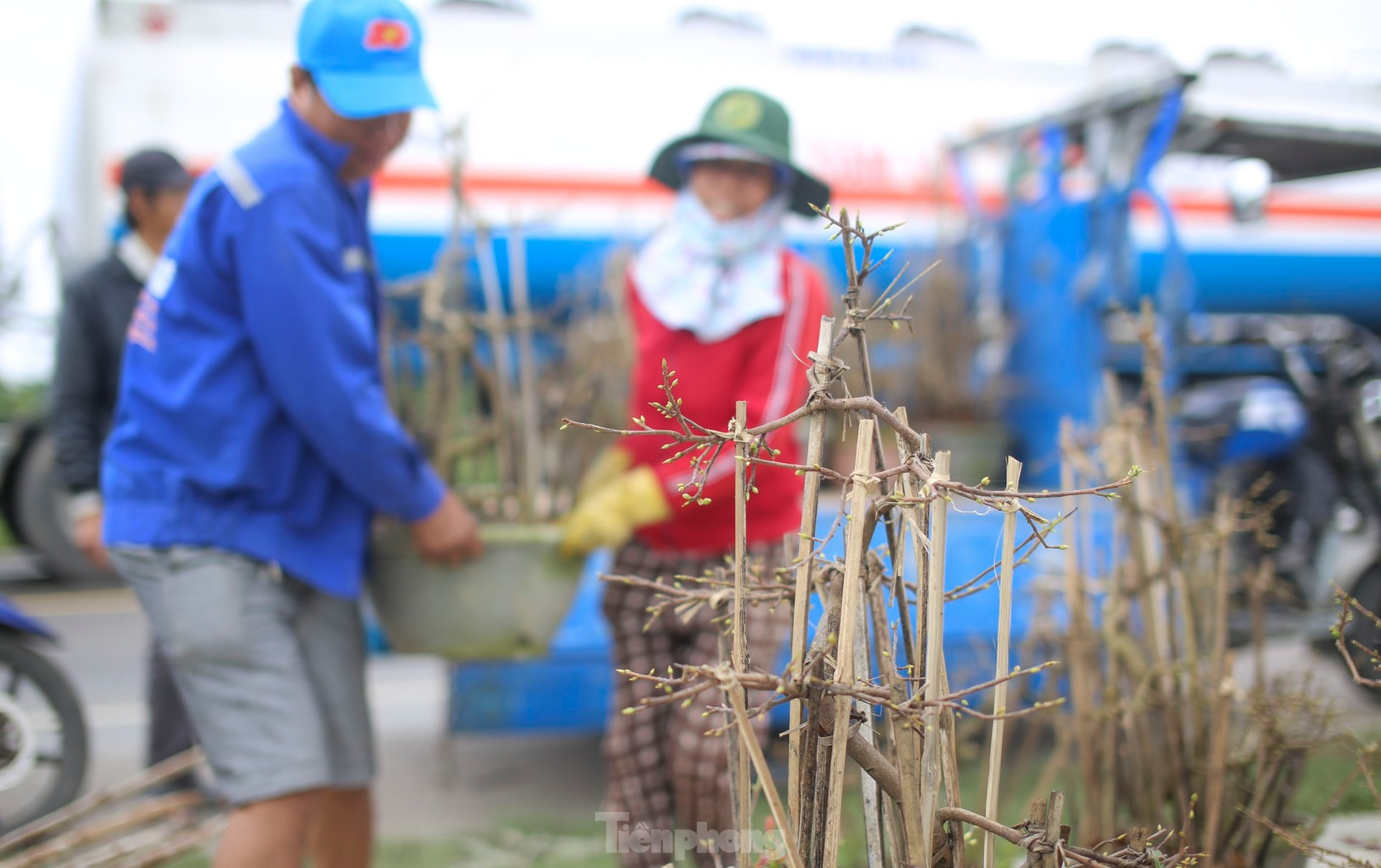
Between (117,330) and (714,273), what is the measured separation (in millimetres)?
1684

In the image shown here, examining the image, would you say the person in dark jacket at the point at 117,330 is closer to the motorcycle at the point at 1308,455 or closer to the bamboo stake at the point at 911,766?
the bamboo stake at the point at 911,766

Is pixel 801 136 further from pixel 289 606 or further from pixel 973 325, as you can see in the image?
pixel 289 606

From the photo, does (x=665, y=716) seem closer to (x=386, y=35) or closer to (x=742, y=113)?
(x=742, y=113)

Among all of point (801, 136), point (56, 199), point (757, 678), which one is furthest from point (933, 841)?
point (56, 199)

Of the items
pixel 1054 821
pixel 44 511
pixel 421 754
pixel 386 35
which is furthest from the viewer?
pixel 44 511

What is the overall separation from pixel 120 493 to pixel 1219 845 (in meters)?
1.76

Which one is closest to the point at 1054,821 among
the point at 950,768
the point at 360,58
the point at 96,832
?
the point at 950,768

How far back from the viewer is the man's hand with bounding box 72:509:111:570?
93.4 inches

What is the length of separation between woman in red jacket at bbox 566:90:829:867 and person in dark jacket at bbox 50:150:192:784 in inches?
53.3

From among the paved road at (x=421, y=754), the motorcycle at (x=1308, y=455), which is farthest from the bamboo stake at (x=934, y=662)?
the motorcycle at (x=1308, y=455)

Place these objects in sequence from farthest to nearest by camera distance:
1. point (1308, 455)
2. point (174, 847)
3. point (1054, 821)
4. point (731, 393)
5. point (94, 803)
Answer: point (1308, 455) < point (94, 803) < point (731, 393) < point (174, 847) < point (1054, 821)

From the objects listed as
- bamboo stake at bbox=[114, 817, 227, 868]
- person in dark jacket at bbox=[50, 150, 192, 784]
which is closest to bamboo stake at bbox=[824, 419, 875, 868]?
bamboo stake at bbox=[114, 817, 227, 868]

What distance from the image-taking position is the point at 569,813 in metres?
3.05

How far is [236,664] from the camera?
172cm
